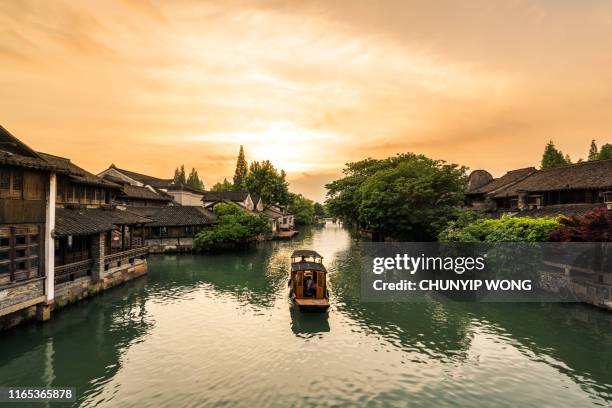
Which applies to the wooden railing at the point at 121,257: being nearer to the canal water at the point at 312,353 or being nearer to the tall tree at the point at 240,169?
the canal water at the point at 312,353

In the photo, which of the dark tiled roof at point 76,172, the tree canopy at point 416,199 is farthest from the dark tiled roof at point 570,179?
the dark tiled roof at point 76,172

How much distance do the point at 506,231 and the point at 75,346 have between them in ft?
94.5

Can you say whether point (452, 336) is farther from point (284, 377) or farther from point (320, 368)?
point (284, 377)

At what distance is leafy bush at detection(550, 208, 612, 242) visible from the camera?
22.1 metres

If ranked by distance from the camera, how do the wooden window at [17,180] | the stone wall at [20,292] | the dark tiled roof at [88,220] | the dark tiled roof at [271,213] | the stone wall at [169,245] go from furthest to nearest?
the dark tiled roof at [271,213]
the stone wall at [169,245]
the dark tiled roof at [88,220]
the wooden window at [17,180]
the stone wall at [20,292]

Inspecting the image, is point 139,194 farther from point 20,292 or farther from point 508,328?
point 508,328

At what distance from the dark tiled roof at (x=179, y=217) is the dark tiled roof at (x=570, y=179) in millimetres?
41363

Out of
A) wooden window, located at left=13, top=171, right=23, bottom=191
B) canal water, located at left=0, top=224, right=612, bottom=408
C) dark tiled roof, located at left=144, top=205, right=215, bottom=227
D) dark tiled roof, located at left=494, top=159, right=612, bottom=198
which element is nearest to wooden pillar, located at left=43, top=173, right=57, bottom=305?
wooden window, located at left=13, top=171, right=23, bottom=191

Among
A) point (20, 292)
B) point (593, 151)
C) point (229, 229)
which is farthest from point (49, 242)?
point (593, 151)

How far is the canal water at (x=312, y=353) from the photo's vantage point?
1338 centimetres

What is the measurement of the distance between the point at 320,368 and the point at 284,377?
1.81m

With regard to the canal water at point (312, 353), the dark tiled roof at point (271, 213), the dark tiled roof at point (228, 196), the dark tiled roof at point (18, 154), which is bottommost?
the canal water at point (312, 353)

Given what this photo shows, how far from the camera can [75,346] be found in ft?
57.6

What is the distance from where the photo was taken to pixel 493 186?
4997 centimetres
